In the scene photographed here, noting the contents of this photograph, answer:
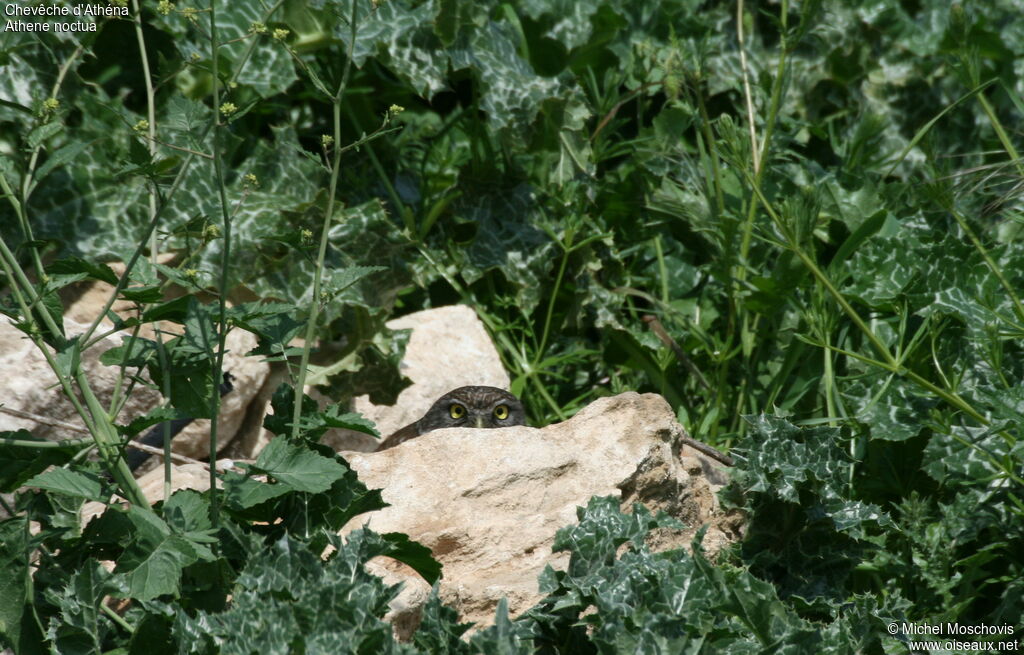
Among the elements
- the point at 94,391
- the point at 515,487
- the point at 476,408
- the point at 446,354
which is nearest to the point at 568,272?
the point at 446,354

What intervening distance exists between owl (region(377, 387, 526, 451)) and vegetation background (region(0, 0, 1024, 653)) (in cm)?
17

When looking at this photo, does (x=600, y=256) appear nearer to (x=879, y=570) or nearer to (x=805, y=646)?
(x=879, y=570)

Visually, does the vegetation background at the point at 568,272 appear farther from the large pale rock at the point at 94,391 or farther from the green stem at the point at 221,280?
the large pale rock at the point at 94,391

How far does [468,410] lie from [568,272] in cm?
78

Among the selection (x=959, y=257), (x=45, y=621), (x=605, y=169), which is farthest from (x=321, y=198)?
(x=959, y=257)

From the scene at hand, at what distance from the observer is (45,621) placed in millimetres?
2391

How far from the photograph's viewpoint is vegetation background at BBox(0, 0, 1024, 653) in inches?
91.3

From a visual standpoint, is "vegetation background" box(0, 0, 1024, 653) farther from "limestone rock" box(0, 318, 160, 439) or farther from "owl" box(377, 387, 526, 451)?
"limestone rock" box(0, 318, 160, 439)

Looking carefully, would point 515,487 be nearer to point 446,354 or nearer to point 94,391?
point 446,354

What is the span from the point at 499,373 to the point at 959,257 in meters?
1.84

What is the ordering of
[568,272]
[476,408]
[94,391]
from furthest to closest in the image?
[568,272]
[476,408]
[94,391]

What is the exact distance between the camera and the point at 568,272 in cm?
451

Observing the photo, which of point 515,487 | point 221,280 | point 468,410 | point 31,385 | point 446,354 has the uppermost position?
point 221,280

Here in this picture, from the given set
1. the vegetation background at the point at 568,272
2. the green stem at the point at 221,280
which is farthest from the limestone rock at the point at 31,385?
the green stem at the point at 221,280
